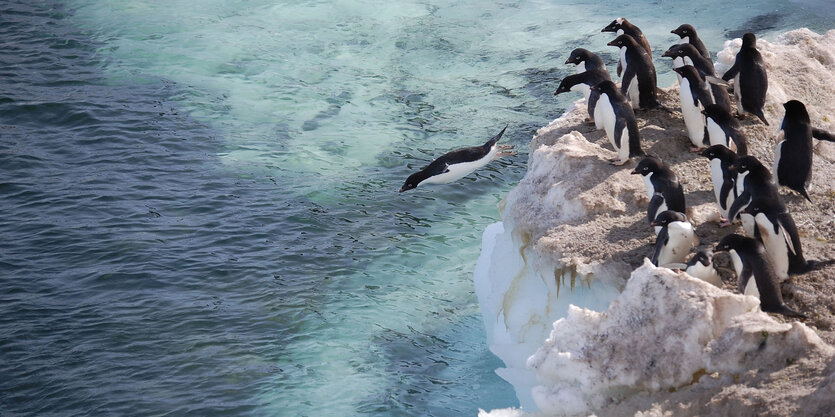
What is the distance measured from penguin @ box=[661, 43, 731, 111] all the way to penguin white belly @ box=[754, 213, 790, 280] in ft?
5.77

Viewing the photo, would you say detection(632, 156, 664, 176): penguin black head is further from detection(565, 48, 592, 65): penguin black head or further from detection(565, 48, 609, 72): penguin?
detection(565, 48, 592, 65): penguin black head

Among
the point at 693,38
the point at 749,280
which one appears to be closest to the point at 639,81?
the point at 693,38

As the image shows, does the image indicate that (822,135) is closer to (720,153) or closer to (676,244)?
(720,153)

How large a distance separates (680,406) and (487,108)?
31.6 feet

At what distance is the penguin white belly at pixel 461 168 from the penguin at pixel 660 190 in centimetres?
320

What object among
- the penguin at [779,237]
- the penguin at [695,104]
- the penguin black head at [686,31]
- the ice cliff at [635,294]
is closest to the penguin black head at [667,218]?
the ice cliff at [635,294]

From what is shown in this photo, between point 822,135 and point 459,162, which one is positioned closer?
point 822,135

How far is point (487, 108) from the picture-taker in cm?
1328

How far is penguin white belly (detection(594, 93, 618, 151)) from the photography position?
6746 millimetres

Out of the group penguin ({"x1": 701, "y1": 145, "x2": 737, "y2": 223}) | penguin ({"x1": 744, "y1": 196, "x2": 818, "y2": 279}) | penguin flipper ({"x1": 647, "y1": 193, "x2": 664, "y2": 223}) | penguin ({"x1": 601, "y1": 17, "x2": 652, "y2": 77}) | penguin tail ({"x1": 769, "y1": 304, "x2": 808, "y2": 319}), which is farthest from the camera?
penguin ({"x1": 601, "y1": 17, "x2": 652, "y2": 77})

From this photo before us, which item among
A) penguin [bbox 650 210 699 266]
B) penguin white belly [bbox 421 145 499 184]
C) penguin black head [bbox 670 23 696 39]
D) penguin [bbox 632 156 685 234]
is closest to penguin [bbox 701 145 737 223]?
penguin [bbox 632 156 685 234]

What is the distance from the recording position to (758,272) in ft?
15.5

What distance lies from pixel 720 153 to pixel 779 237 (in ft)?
3.27

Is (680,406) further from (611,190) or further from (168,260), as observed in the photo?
(168,260)
